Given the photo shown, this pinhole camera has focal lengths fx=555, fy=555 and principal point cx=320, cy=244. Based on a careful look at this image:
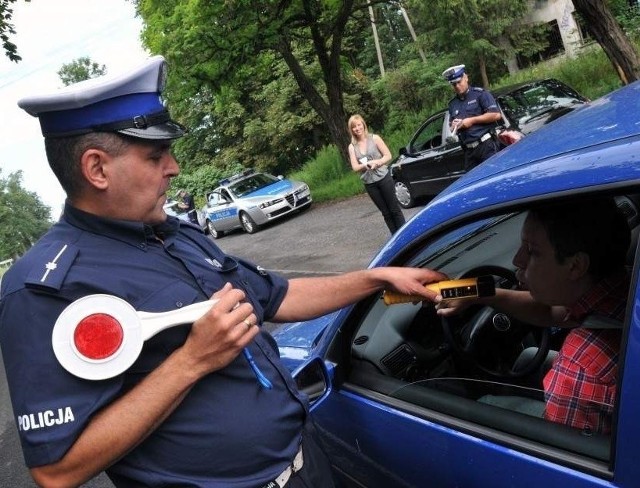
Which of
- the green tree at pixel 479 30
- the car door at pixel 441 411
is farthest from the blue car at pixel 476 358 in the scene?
the green tree at pixel 479 30

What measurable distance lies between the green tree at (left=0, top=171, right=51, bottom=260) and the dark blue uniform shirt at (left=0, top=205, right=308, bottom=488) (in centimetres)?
8608

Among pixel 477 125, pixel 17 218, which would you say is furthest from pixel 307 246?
pixel 17 218

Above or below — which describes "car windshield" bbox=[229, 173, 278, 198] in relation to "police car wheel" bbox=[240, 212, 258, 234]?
above

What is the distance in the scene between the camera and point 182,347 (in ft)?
4.36

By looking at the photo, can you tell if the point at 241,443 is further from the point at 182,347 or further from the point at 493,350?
the point at 493,350

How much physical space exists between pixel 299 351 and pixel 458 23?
78.0ft

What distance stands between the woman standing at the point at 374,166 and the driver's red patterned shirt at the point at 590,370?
5272mm

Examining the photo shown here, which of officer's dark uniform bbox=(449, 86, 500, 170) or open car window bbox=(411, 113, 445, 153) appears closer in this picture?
officer's dark uniform bbox=(449, 86, 500, 170)

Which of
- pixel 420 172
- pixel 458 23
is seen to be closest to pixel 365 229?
pixel 420 172

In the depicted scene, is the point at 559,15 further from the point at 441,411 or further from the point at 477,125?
the point at 441,411

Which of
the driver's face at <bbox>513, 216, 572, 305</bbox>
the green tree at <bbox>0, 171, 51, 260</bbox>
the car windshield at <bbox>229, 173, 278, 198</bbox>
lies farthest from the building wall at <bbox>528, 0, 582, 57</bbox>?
the green tree at <bbox>0, 171, 51, 260</bbox>

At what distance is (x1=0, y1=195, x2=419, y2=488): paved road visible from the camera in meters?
5.13

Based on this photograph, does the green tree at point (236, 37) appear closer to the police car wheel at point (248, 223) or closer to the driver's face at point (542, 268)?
the police car wheel at point (248, 223)

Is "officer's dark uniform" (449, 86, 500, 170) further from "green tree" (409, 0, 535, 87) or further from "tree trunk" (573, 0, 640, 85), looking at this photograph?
"green tree" (409, 0, 535, 87)
